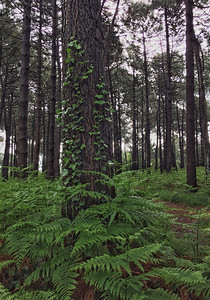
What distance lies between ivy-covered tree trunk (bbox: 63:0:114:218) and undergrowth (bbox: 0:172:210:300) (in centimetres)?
37

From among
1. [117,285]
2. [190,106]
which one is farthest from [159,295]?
[190,106]

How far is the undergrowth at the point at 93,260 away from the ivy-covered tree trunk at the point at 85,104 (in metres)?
0.37

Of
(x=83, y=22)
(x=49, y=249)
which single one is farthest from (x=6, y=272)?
(x=83, y=22)

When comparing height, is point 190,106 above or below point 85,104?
above

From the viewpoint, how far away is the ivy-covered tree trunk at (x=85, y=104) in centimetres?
262

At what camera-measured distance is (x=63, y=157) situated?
2789 millimetres

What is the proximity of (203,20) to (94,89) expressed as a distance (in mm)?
9063

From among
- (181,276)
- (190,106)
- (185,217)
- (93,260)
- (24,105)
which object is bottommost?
(185,217)

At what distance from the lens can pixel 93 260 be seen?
5.05 ft

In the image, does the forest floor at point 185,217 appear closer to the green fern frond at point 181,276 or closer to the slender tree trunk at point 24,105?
the green fern frond at point 181,276

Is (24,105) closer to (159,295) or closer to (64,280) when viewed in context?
(64,280)

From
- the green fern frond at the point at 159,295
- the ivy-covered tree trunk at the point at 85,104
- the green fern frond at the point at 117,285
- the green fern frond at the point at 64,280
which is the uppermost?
the ivy-covered tree trunk at the point at 85,104

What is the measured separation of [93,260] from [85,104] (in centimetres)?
199

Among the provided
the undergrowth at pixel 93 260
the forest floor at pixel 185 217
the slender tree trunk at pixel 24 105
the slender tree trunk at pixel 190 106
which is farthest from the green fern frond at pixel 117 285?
the slender tree trunk at pixel 190 106
